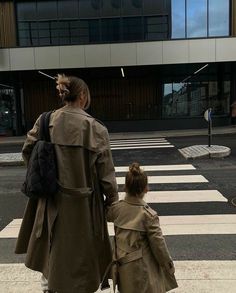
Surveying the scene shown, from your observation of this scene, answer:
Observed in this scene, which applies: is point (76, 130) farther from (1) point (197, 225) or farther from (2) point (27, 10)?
(2) point (27, 10)

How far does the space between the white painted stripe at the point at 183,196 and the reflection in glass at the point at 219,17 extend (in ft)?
55.4

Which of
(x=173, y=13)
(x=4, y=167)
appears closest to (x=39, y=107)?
(x=173, y=13)

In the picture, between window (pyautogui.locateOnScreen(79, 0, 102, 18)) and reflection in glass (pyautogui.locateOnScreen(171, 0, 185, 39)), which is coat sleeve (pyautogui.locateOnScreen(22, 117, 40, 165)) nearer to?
reflection in glass (pyautogui.locateOnScreen(171, 0, 185, 39))

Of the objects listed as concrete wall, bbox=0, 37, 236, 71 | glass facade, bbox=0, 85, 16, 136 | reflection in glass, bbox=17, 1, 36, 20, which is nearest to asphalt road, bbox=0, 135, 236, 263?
concrete wall, bbox=0, 37, 236, 71

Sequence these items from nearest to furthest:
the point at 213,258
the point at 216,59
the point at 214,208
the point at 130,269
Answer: the point at 130,269 → the point at 213,258 → the point at 214,208 → the point at 216,59

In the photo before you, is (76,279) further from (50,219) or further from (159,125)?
(159,125)

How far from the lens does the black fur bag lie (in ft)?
9.02

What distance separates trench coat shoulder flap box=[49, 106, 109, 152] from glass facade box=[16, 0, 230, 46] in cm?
2117

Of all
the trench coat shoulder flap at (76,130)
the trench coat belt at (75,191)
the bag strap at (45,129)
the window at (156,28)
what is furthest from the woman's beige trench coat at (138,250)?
the window at (156,28)

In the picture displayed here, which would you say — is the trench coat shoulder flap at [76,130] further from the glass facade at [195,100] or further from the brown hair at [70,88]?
the glass facade at [195,100]

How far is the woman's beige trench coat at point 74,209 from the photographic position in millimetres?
2787

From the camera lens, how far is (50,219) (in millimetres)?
2859

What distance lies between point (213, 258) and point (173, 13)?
805 inches

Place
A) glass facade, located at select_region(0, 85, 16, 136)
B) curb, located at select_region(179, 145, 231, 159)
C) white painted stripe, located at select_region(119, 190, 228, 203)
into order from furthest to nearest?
glass facade, located at select_region(0, 85, 16, 136)
curb, located at select_region(179, 145, 231, 159)
white painted stripe, located at select_region(119, 190, 228, 203)
